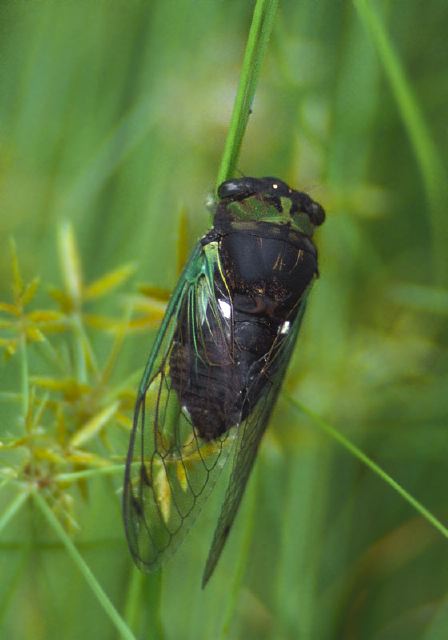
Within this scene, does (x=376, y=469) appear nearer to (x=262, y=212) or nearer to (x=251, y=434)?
(x=251, y=434)

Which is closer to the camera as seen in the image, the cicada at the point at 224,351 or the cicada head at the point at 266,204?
the cicada at the point at 224,351

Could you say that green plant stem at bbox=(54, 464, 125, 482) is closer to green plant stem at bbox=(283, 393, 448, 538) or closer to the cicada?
the cicada

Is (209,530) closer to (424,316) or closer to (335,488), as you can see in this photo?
(335,488)

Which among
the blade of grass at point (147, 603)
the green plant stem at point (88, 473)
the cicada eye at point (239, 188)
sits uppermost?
the cicada eye at point (239, 188)

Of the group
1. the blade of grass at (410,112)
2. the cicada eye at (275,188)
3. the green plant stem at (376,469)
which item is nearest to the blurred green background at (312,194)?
the blade of grass at (410,112)

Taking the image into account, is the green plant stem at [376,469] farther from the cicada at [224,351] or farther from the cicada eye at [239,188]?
the cicada eye at [239,188]

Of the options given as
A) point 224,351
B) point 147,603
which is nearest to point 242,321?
point 224,351

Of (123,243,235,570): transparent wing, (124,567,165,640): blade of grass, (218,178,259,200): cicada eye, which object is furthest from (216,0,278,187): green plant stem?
(124,567,165,640): blade of grass

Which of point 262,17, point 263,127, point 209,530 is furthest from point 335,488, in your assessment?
point 262,17
